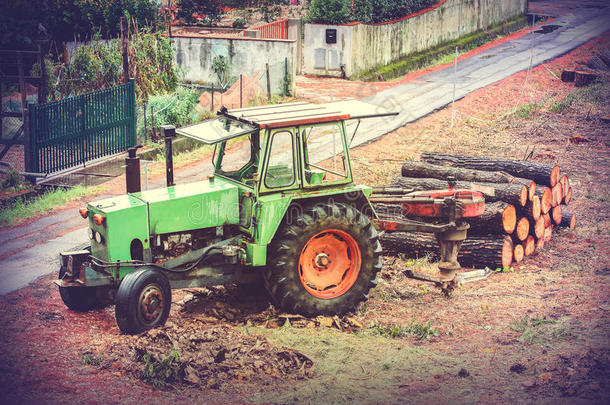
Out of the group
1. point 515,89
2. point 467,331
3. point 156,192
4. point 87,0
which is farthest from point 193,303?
point 87,0

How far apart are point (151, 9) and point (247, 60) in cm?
628

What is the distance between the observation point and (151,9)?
1113 inches

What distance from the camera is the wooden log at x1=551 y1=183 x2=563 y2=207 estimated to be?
1289cm

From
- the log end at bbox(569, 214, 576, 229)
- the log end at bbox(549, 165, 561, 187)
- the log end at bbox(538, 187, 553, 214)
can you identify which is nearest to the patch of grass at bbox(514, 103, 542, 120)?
the log end at bbox(569, 214, 576, 229)

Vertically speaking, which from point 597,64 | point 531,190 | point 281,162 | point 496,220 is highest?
point 597,64

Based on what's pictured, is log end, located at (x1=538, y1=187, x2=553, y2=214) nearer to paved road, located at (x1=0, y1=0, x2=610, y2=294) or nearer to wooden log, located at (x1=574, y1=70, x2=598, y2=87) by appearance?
paved road, located at (x1=0, y1=0, x2=610, y2=294)

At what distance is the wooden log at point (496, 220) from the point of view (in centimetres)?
1150

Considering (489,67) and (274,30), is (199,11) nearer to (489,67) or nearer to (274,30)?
(274,30)

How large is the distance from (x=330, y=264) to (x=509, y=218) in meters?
3.86

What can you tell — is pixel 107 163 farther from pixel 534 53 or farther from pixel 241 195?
pixel 534 53

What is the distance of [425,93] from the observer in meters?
25.4

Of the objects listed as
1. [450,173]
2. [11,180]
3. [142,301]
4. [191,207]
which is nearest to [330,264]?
[191,207]

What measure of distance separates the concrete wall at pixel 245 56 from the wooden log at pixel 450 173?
1117cm

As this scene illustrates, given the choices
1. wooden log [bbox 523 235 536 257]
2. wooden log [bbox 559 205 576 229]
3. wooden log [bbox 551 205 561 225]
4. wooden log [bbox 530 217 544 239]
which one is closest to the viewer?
wooden log [bbox 523 235 536 257]
